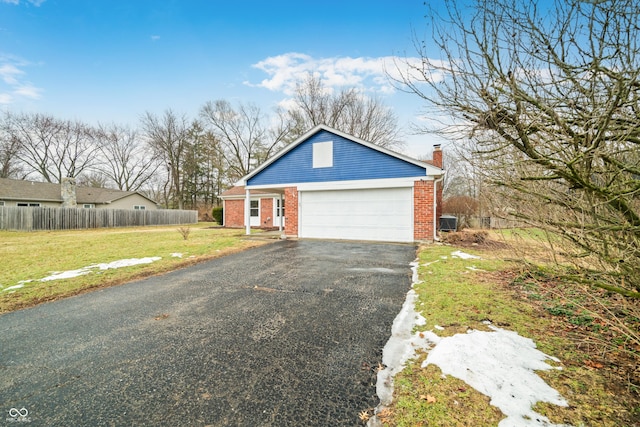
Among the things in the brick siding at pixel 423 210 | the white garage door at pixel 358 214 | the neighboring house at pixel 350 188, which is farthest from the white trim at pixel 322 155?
the brick siding at pixel 423 210

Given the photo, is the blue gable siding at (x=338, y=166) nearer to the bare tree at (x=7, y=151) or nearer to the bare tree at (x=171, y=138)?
the bare tree at (x=171, y=138)

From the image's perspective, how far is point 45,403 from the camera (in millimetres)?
1926

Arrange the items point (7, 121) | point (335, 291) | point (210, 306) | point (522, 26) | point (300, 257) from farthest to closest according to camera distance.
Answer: point (7, 121)
point (300, 257)
point (335, 291)
point (210, 306)
point (522, 26)

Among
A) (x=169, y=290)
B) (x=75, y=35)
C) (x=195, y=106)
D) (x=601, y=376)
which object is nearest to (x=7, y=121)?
(x=195, y=106)

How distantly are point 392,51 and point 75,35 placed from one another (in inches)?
841

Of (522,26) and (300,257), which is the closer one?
(522,26)

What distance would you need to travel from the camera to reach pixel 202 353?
2592mm

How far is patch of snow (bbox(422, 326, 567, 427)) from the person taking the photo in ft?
5.77

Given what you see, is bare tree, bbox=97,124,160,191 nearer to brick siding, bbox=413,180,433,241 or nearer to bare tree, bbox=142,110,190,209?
bare tree, bbox=142,110,190,209

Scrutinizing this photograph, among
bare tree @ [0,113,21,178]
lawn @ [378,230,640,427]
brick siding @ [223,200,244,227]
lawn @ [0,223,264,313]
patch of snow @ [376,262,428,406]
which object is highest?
bare tree @ [0,113,21,178]

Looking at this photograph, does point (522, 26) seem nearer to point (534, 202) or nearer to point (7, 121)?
point (534, 202)

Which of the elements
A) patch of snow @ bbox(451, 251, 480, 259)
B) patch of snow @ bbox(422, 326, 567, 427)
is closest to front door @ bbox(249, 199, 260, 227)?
patch of snow @ bbox(451, 251, 480, 259)

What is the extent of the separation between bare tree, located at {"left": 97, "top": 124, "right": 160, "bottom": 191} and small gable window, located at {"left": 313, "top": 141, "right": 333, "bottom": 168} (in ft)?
98.1
